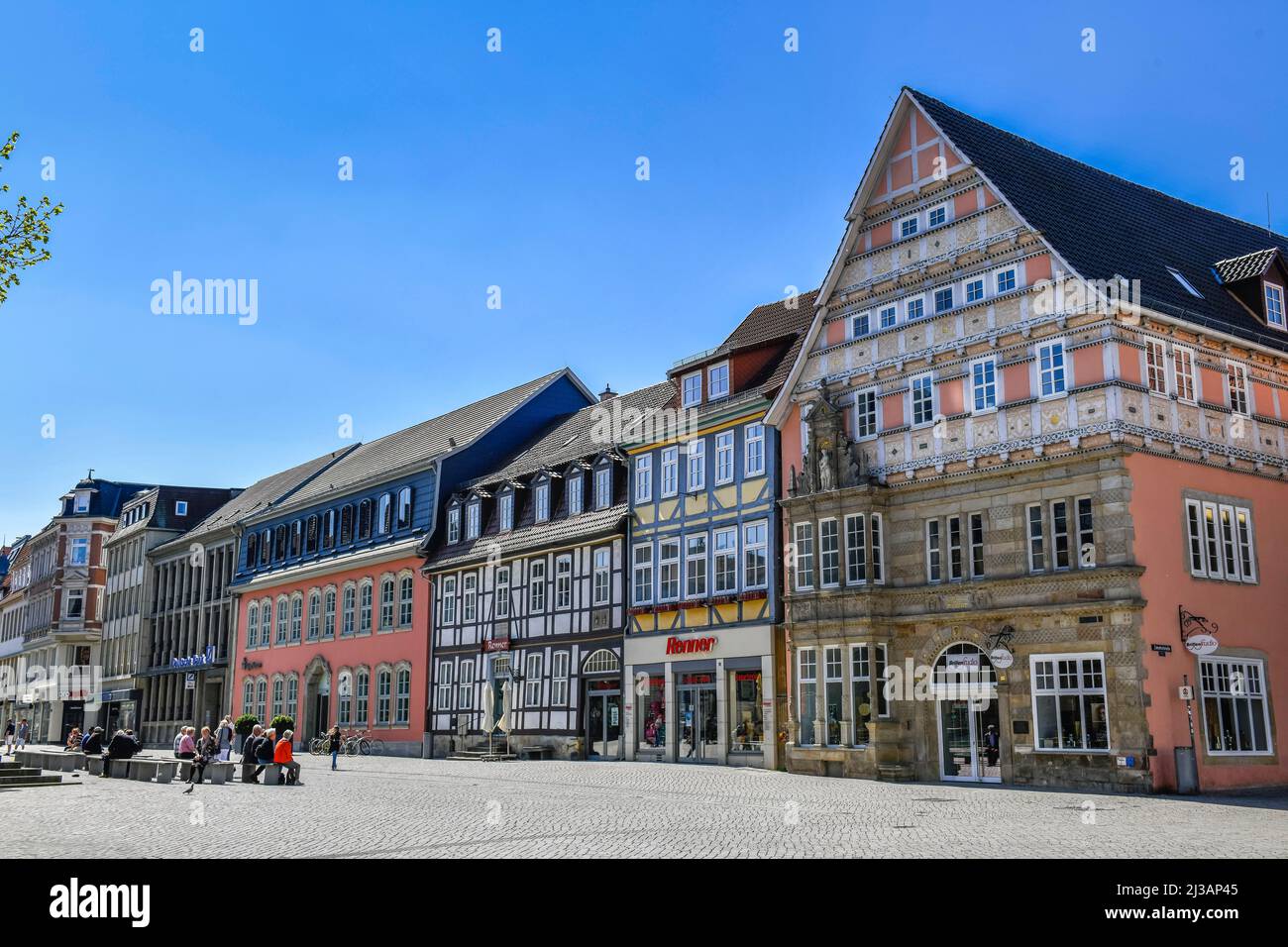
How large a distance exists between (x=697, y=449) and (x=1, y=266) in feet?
73.9

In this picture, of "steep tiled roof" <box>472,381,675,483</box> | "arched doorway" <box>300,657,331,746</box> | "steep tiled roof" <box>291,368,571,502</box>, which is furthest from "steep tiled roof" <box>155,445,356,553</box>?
"steep tiled roof" <box>472,381,675,483</box>

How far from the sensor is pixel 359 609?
179 feet

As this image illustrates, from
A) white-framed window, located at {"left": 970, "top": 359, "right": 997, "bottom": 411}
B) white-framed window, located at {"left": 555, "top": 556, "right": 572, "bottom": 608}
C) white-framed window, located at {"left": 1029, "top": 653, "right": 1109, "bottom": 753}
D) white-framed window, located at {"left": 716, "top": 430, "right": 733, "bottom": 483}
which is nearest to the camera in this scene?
white-framed window, located at {"left": 1029, "top": 653, "right": 1109, "bottom": 753}

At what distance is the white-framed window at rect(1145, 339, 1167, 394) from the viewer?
28.0m

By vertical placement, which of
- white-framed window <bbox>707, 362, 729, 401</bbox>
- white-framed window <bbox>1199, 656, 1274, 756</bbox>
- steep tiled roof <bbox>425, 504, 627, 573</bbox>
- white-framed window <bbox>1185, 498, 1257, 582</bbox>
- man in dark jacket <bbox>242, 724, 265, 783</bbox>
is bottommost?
man in dark jacket <bbox>242, 724, 265, 783</bbox>

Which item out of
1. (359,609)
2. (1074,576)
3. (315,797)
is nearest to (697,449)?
(1074,576)

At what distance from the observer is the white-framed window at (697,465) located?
38.4 metres

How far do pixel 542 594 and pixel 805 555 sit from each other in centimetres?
1375

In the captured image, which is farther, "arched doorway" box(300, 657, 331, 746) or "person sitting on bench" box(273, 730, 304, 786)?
"arched doorway" box(300, 657, 331, 746)

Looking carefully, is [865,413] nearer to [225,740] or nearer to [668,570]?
[668,570]

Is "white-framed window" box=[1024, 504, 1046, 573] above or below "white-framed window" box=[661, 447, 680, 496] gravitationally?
below

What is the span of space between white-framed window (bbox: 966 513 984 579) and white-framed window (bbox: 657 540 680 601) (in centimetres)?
1136

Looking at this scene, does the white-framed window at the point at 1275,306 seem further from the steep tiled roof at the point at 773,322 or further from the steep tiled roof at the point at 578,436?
the steep tiled roof at the point at 578,436

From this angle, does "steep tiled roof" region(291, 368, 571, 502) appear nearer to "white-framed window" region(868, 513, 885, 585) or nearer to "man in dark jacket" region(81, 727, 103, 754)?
"man in dark jacket" region(81, 727, 103, 754)
